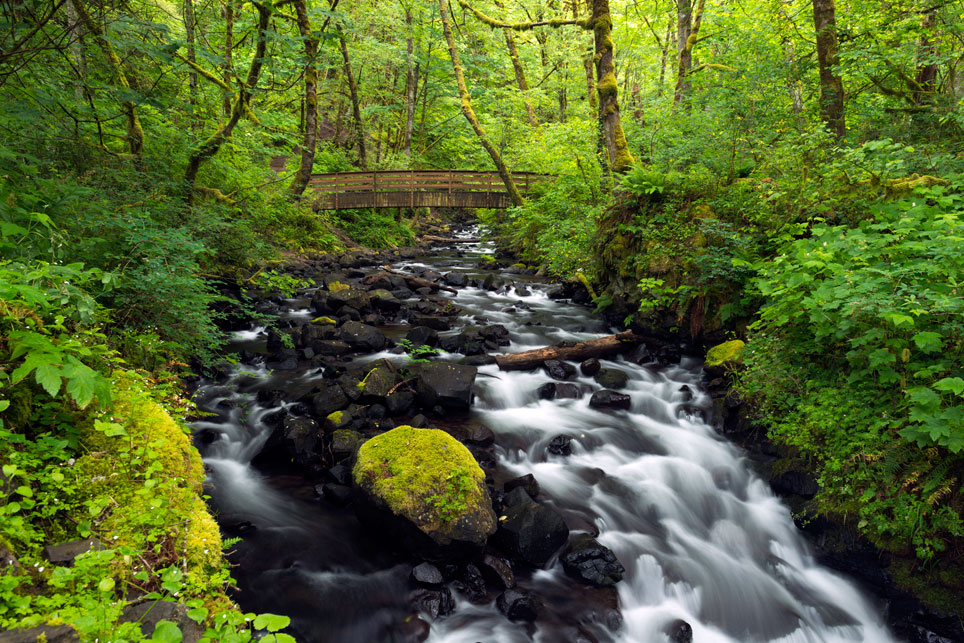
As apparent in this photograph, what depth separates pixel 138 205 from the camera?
6160 mm

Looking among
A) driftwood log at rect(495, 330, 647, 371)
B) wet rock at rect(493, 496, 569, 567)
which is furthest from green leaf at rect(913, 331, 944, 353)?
driftwood log at rect(495, 330, 647, 371)

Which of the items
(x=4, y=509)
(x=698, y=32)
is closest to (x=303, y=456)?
(x=4, y=509)

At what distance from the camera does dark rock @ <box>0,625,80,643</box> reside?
171cm

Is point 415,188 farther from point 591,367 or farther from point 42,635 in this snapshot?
point 42,635

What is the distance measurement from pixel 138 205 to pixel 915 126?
450 inches

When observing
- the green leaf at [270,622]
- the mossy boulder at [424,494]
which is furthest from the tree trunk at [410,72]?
the green leaf at [270,622]

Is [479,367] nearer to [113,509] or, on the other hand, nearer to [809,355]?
[809,355]

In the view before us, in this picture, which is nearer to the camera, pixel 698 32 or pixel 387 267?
pixel 698 32

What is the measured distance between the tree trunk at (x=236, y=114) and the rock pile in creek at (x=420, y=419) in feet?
10.3

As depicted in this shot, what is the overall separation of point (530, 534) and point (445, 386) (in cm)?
273

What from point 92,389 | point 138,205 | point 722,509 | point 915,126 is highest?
point 915,126

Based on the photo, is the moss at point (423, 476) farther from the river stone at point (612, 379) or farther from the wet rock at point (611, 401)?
the river stone at point (612, 379)

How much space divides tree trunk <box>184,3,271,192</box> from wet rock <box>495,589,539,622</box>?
25.5 ft

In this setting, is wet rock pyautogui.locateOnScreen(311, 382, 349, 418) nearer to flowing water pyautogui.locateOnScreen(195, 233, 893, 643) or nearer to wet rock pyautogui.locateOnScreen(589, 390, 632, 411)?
flowing water pyautogui.locateOnScreen(195, 233, 893, 643)
